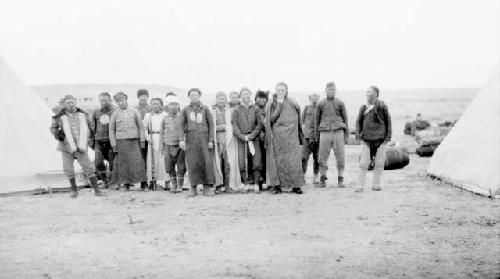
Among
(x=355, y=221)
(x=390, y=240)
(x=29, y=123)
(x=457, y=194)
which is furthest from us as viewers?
(x=29, y=123)

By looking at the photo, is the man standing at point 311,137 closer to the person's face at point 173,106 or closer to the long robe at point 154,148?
the person's face at point 173,106

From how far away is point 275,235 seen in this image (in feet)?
17.7

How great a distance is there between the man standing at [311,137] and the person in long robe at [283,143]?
1.04 metres

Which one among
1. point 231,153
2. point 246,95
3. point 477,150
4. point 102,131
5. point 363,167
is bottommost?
point 363,167

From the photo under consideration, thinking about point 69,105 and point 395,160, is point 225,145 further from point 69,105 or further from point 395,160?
point 395,160

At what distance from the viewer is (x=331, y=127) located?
28.1ft

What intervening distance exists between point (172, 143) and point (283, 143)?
170 centimetres

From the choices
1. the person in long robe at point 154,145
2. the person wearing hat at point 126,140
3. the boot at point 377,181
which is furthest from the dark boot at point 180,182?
the boot at point 377,181

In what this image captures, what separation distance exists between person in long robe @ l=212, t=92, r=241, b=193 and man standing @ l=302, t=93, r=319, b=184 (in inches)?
55.7

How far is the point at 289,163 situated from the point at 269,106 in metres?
0.90

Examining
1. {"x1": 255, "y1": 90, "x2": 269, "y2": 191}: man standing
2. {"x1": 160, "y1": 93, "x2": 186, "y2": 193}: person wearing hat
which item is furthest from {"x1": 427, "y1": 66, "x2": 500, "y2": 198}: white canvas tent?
{"x1": 160, "y1": 93, "x2": 186, "y2": 193}: person wearing hat

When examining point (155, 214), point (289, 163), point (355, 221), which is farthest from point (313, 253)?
point (289, 163)

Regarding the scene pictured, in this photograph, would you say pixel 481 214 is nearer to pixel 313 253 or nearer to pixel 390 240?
pixel 390 240

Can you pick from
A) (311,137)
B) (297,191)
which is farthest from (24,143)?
(311,137)
